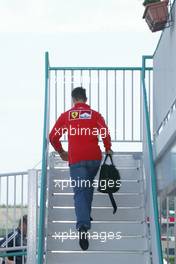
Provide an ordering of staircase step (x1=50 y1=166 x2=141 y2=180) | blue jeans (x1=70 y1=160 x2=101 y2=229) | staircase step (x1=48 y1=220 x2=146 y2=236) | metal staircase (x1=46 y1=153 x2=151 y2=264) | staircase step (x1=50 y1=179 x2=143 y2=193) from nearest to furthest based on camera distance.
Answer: blue jeans (x1=70 y1=160 x2=101 y2=229), metal staircase (x1=46 y1=153 x2=151 y2=264), staircase step (x1=48 y1=220 x2=146 y2=236), staircase step (x1=50 y1=179 x2=143 y2=193), staircase step (x1=50 y1=166 x2=141 y2=180)

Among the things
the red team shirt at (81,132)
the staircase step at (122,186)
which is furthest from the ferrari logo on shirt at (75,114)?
the staircase step at (122,186)

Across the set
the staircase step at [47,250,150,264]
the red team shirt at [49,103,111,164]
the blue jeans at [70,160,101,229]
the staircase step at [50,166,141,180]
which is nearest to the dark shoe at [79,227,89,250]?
the blue jeans at [70,160,101,229]

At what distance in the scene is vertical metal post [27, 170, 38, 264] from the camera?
1056 centimetres

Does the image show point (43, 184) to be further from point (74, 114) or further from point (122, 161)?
point (122, 161)

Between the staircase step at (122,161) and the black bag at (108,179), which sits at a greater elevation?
the staircase step at (122,161)

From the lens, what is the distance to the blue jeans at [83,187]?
9.38 metres

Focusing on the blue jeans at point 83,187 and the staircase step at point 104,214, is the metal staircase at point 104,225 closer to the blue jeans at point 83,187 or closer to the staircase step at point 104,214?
the staircase step at point 104,214

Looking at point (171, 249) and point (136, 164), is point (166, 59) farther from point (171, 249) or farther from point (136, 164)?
point (171, 249)

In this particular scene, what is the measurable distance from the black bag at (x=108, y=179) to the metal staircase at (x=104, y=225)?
11.9 inches

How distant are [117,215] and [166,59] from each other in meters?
2.03

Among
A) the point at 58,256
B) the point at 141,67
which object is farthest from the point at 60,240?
the point at 141,67

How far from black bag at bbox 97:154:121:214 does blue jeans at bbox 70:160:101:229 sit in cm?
35

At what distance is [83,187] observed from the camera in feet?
31.1

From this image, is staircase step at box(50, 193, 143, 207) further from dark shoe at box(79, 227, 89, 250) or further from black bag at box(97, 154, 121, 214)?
dark shoe at box(79, 227, 89, 250)
